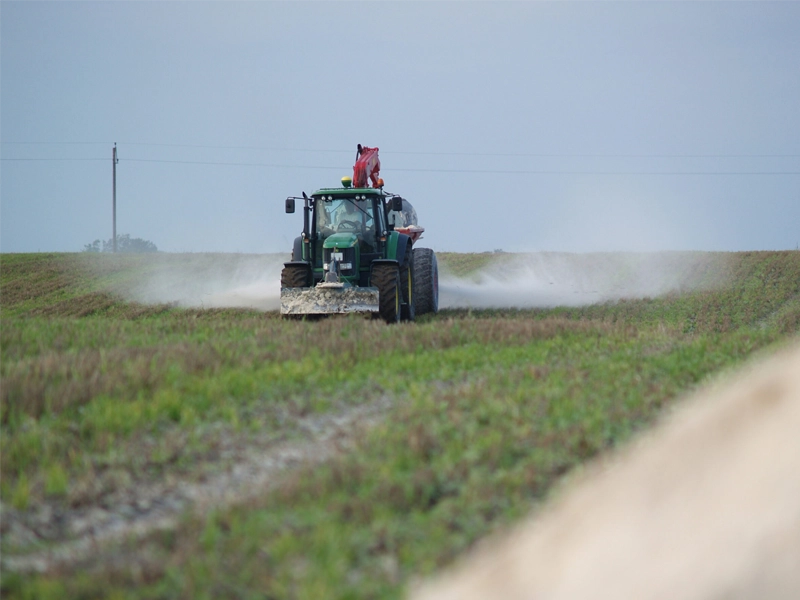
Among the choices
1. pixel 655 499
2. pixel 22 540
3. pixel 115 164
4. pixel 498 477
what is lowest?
pixel 22 540

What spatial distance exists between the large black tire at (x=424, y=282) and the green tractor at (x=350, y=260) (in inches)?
40.8

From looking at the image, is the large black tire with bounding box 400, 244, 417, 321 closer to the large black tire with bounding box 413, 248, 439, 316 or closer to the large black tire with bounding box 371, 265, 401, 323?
the large black tire with bounding box 371, 265, 401, 323

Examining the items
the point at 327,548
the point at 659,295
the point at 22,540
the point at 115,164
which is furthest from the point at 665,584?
the point at 115,164

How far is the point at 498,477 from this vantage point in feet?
17.4

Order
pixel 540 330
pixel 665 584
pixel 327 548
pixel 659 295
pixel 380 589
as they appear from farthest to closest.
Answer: pixel 659 295 → pixel 540 330 → pixel 327 548 → pixel 380 589 → pixel 665 584

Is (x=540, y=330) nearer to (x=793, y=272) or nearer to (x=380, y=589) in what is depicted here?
(x=380, y=589)

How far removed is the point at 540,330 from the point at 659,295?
13.5 metres

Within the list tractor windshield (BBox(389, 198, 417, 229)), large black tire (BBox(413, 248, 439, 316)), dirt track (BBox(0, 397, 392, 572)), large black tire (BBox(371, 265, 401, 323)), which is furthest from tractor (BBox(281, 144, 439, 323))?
dirt track (BBox(0, 397, 392, 572))

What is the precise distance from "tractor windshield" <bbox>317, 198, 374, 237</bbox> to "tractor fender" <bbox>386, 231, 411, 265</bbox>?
535 millimetres

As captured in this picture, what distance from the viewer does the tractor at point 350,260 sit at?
15.7 m

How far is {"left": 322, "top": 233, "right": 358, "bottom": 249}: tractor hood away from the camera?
1638 cm

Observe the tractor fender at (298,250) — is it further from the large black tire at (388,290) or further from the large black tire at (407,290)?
the large black tire at (388,290)

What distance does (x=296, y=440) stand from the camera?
6758 millimetres

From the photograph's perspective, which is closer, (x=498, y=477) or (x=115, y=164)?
(x=498, y=477)
